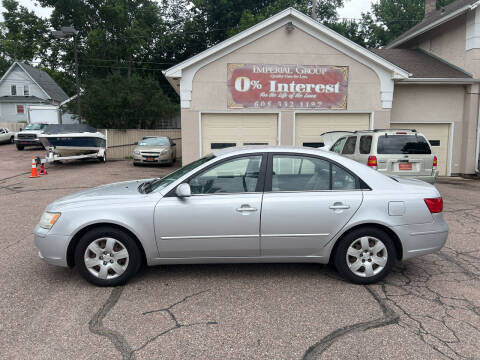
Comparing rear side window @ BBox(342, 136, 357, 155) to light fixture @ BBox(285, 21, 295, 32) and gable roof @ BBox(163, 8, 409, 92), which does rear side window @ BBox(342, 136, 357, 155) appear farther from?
light fixture @ BBox(285, 21, 295, 32)

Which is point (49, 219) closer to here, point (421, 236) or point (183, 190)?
point (183, 190)

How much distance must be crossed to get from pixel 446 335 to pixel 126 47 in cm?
3486

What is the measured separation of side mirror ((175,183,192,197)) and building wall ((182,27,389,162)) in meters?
9.00

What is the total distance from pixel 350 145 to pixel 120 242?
703 cm

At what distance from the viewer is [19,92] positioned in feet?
134

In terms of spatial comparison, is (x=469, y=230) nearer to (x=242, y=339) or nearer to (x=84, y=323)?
(x=242, y=339)

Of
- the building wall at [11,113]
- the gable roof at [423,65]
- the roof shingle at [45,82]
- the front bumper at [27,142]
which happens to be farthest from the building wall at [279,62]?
the building wall at [11,113]

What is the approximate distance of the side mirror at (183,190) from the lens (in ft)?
12.8

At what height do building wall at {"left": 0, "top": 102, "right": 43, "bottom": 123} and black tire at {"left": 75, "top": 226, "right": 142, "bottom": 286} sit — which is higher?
building wall at {"left": 0, "top": 102, "right": 43, "bottom": 123}

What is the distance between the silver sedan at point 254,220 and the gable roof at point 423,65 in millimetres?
11375

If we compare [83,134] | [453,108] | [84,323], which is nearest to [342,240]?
[84,323]

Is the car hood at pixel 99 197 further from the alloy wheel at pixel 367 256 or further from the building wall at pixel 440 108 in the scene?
the building wall at pixel 440 108

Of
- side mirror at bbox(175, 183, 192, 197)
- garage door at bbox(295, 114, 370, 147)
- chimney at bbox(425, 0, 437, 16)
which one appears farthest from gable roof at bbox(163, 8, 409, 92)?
chimney at bbox(425, 0, 437, 16)

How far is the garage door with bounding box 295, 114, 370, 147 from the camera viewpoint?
1316cm
